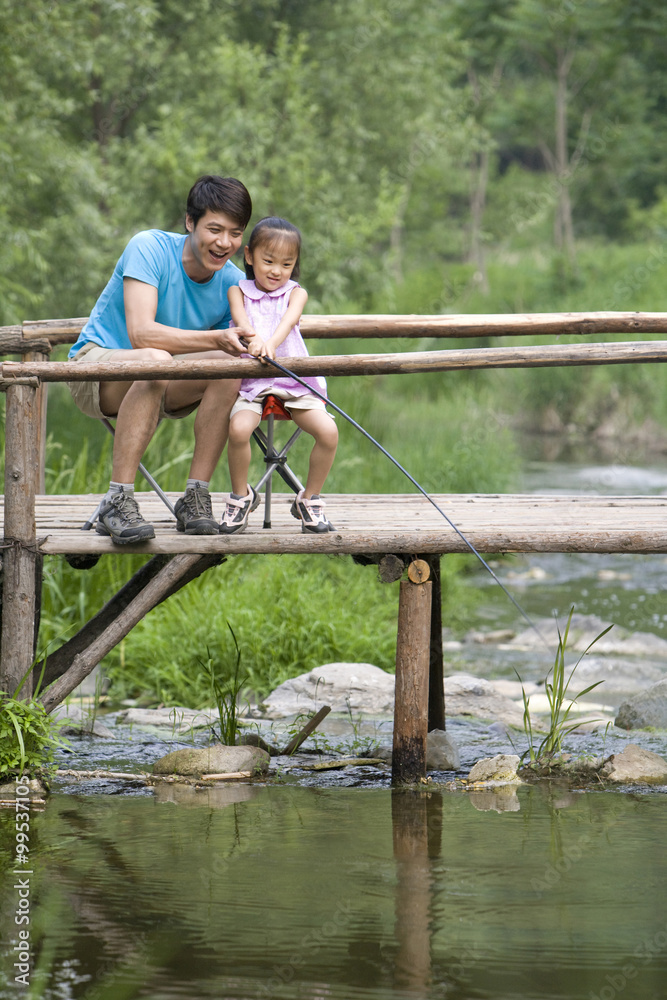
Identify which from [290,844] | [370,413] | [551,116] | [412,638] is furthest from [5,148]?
[551,116]

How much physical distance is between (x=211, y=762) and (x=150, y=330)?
59.0 inches

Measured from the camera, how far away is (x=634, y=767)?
433cm

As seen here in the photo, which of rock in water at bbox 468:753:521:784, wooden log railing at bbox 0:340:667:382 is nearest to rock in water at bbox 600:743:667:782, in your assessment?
rock in water at bbox 468:753:521:784

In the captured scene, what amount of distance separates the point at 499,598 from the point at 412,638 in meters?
4.85

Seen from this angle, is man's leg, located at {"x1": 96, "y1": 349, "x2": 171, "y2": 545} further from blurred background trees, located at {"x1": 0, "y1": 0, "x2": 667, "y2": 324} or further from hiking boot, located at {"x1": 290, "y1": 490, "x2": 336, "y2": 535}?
blurred background trees, located at {"x1": 0, "y1": 0, "x2": 667, "y2": 324}

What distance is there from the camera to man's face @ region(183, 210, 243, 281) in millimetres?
4113

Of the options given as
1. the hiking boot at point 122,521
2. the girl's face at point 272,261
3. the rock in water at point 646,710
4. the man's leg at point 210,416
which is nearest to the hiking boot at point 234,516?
the man's leg at point 210,416

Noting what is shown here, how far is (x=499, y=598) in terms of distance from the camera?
29.4 feet

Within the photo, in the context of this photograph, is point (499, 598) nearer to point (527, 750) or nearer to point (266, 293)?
point (527, 750)

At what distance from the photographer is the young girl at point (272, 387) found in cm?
411

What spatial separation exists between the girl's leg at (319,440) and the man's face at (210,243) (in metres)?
0.58

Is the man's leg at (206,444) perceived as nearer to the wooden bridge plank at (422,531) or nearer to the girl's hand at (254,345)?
the wooden bridge plank at (422,531)

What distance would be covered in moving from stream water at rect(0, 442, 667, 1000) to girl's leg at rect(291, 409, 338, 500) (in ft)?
3.41

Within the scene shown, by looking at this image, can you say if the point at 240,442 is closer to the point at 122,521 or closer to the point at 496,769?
the point at 122,521
